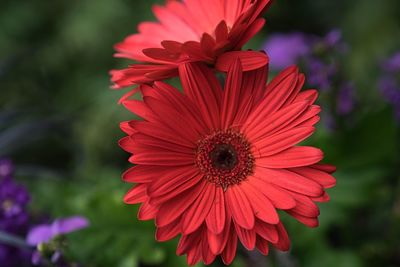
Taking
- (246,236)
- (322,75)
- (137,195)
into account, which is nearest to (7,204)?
(137,195)

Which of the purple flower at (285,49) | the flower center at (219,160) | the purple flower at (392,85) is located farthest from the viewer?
the purple flower at (285,49)

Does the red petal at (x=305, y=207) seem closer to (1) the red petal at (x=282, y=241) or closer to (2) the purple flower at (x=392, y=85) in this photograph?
(1) the red petal at (x=282, y=241)

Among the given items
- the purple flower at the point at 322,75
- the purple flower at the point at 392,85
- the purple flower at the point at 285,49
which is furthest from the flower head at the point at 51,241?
the purple flower at the point at 285,49

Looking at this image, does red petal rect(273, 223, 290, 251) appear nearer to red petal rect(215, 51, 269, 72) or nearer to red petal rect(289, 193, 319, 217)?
red petal rect(289, 193, 319, 217)

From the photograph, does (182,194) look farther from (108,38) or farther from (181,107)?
(108,38)

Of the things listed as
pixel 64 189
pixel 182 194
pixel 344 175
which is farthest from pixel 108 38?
pixel 182 194

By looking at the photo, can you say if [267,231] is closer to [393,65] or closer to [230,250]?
[230,250]

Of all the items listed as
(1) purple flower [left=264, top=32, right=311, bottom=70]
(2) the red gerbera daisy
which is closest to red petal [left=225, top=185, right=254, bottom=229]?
(2) the red gerbera daisy
